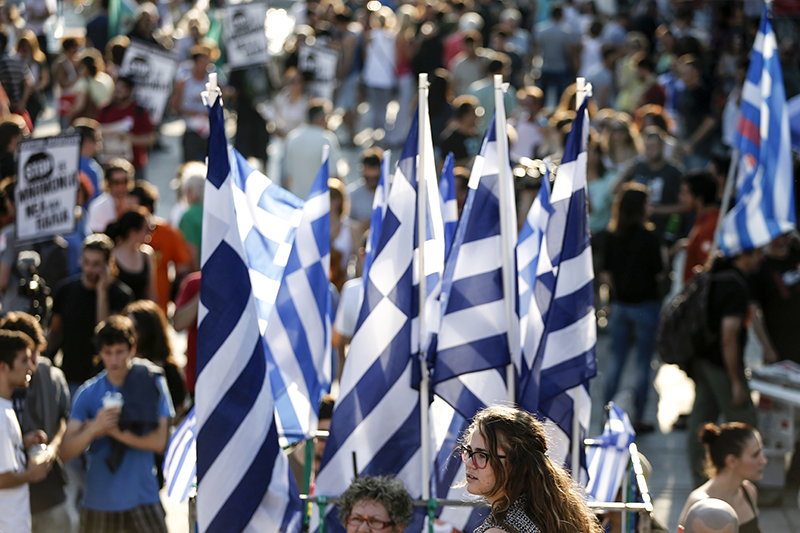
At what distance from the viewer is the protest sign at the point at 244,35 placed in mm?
12625

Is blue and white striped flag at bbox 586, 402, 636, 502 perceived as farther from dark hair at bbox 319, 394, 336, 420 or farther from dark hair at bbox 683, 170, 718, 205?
dark hair at bbox 683, 170, 718, 205

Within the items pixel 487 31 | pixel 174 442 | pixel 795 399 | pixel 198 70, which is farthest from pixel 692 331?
pixel 487 31

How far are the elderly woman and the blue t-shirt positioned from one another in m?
1.65

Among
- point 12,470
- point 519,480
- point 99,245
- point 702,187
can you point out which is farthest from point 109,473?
point 702,187

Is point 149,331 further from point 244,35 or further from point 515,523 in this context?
point 244,35

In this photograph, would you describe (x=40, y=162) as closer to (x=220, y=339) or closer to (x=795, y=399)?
(x=220, y=339)

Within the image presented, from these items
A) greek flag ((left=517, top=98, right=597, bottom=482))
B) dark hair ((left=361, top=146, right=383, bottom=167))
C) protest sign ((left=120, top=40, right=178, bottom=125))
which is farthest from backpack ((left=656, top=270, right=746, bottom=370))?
protest sign ((left=120, top=40, right=178, bottom=125))

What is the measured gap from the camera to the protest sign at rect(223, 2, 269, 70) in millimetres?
12625

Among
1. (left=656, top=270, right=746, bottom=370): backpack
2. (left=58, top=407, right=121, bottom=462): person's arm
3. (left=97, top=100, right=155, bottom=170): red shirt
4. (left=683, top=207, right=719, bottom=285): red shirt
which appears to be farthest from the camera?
A: (left=97, top=100, right=155, bottom=170): red shirt

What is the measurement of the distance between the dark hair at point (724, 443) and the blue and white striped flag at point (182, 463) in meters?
2.60

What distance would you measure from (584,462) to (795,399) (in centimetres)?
270

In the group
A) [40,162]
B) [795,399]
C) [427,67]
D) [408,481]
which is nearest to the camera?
[408,481]

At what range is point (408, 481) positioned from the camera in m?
4.64

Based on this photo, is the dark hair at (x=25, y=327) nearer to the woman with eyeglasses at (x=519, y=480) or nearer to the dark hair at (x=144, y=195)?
the woman with eyeglasses at (x=519, y=480)
